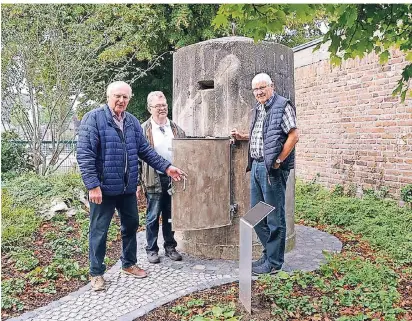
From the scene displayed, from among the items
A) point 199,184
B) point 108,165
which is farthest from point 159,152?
point 108,165

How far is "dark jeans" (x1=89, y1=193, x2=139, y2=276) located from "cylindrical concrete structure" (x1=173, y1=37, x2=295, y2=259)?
1.05m

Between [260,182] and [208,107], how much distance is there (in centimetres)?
113

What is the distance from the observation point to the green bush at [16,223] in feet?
18.0

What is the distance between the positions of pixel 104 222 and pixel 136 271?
0.68 metres

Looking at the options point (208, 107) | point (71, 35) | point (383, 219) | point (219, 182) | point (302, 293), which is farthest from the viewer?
point (71, 35)

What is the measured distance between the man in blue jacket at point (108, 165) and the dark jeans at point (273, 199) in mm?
1188

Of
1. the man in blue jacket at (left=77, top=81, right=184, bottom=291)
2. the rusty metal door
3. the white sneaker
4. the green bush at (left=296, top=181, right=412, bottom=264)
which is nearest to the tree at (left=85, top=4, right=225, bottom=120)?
the green bush at (left=296, top=181, right=412, bottom=264)

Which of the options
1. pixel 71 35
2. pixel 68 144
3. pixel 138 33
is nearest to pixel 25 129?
pixel 68 144

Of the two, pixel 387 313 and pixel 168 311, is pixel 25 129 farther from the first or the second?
pixel 387 313

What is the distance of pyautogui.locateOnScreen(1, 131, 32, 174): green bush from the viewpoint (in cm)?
1050

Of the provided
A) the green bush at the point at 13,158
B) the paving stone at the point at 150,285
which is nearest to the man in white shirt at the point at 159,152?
the paving stone at the point at 150,285

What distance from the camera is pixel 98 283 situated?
3.99 meters

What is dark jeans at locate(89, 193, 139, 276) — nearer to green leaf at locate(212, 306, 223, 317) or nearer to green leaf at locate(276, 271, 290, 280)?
green leaf at locate(212, 306, 223, 317)

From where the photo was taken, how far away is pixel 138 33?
37.0 ft
